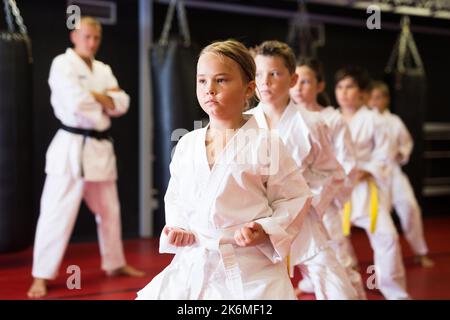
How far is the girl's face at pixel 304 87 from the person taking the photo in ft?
10.9

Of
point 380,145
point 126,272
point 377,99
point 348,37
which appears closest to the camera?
point 126,272

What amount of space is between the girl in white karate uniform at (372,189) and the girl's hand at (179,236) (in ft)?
6.46

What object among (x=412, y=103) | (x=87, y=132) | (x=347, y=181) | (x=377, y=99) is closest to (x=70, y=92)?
(x=87, y=132)

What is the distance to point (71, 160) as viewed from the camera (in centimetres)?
376

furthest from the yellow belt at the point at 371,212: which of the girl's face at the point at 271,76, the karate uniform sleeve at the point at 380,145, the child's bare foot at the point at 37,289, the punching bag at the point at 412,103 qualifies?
the punching bag at the point at 412,103

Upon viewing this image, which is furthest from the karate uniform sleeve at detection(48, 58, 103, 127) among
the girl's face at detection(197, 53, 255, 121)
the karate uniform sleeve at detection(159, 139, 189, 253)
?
the girl's face at detection(197, 53, 255, 121)

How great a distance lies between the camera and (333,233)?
3279 mm

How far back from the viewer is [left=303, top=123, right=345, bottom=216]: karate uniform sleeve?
2762mm

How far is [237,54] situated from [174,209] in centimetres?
47

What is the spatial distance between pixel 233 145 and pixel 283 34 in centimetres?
483

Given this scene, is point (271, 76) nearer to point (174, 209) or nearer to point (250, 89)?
point (250, 89)

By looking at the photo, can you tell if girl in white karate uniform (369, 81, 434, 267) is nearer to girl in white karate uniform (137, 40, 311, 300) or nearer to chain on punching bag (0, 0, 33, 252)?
chain on punching bag (0, 0, 33, 252)

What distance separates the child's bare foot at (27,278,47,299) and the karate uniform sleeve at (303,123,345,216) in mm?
1750
